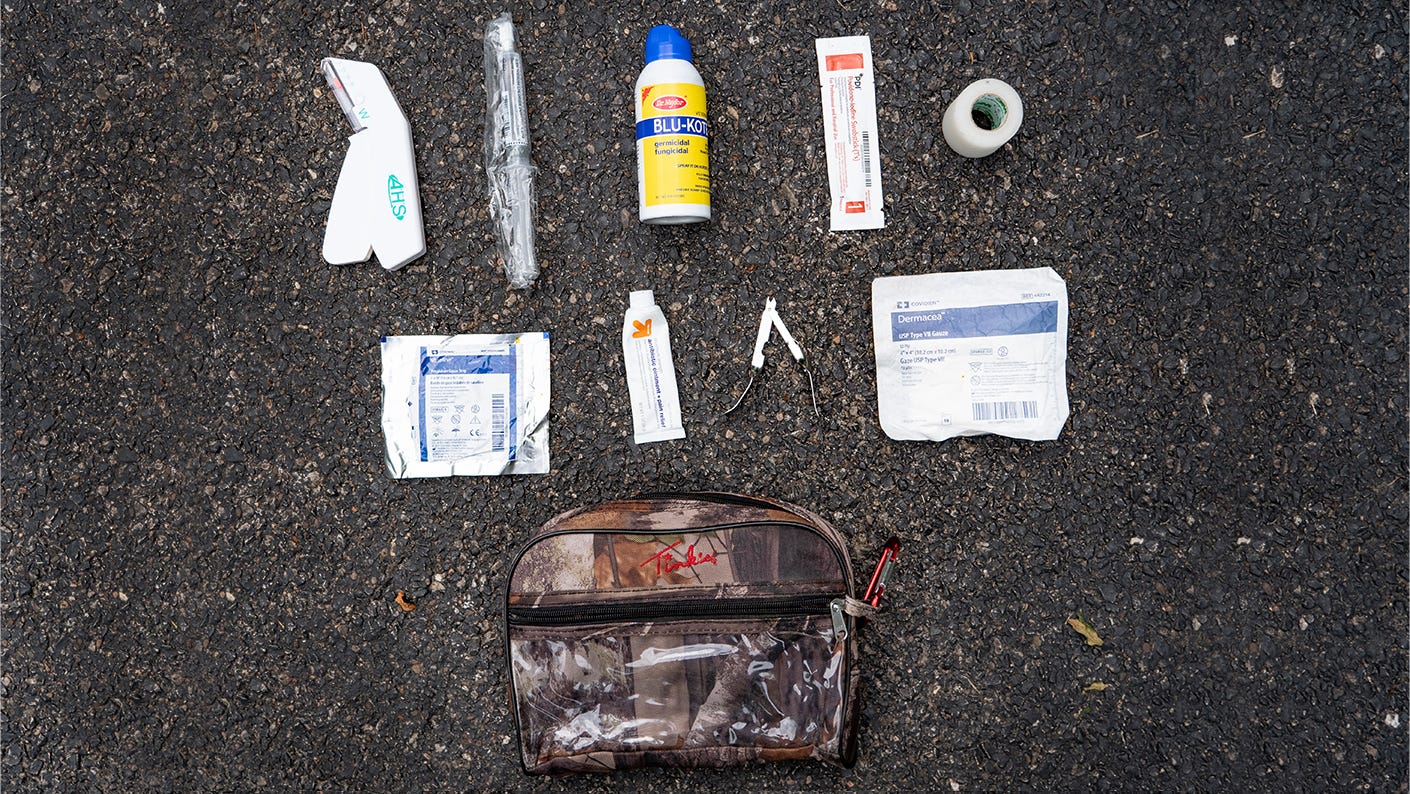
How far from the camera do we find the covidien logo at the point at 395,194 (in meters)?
1.19

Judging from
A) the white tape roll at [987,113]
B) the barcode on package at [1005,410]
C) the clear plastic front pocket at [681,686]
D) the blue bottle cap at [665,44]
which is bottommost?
the clear plastic front pocket at [681,686]

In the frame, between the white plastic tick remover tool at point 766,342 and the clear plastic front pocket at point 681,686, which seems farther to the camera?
the white plastic tick remover tool at point 766,342

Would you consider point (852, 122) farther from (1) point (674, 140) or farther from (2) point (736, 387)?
(2) point (736, 387)

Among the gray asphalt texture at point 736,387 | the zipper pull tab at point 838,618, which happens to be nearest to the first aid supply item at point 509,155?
the gray asphalt texture at point 736,387

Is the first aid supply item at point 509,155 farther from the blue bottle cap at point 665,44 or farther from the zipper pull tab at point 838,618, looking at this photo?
the zipper pull tab at point 838,618

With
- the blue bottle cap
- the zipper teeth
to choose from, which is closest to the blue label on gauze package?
the zipper teeth

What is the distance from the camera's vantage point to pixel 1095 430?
3.91 feet

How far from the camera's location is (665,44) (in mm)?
1118

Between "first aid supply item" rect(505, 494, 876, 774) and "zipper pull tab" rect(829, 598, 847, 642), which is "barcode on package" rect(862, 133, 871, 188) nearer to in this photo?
"first aid supply item" rect(505, 494, 876, 774)

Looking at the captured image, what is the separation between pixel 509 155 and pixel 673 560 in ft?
2.34

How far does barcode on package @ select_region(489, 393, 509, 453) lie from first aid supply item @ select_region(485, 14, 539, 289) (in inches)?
7.7

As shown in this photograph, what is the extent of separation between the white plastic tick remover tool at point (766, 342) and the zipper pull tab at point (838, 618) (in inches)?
12.1

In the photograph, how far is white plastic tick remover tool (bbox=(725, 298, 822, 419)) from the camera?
46.6 inches

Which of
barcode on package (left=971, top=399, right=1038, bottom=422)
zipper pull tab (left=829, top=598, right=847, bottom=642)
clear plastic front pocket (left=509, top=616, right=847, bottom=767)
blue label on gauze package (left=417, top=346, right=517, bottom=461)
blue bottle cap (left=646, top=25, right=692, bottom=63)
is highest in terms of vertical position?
blue bottle cap (left=646, top=25, right=692, bottom=63)
